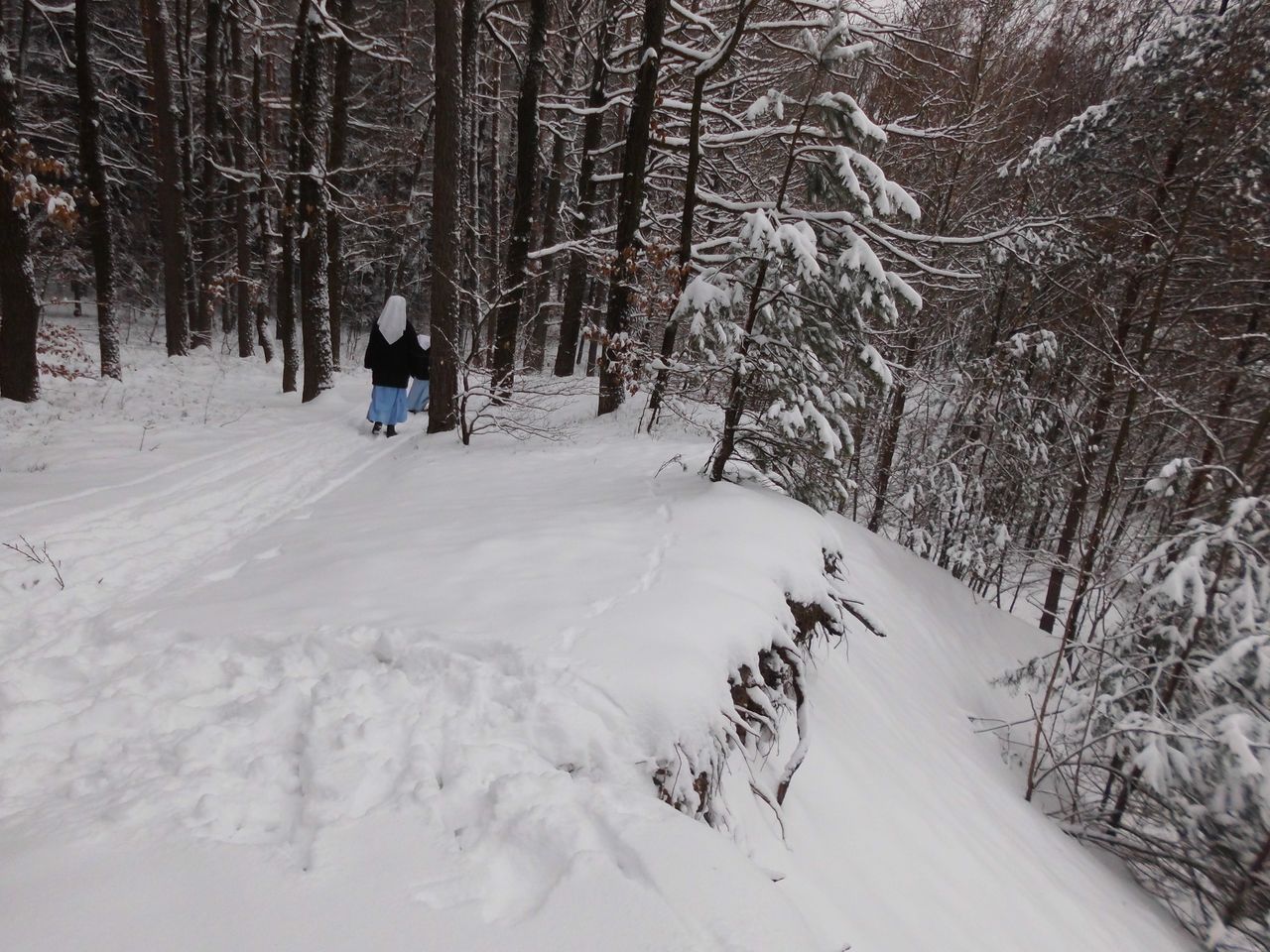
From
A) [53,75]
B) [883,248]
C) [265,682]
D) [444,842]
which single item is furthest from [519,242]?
[53,75]

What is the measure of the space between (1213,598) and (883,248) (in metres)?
6.14

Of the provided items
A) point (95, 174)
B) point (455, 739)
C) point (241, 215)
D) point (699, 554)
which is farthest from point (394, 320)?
point (241, 215)

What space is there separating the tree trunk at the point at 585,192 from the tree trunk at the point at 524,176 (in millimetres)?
880

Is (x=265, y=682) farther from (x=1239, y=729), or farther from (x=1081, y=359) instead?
(x=1081, y=359)

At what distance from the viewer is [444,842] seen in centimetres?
209

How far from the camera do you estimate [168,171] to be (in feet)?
40.5

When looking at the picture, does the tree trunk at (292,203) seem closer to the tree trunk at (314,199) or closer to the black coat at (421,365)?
the tree trunk at (314,199)

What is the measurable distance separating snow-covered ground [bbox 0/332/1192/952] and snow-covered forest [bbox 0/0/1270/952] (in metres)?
0.02

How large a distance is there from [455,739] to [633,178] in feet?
27.6

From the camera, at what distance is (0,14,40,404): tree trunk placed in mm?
7668

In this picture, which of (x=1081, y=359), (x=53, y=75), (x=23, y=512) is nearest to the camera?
(x=23, y=512)

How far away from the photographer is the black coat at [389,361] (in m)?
9.12

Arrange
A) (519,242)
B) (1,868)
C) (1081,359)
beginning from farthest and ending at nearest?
(1081,359) < (519,242) < (1,868)

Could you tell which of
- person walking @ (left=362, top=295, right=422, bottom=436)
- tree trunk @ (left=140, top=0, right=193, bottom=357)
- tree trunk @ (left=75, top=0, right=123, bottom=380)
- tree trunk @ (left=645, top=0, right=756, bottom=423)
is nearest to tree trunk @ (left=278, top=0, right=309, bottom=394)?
tree trunk @ (left=140, top=0, right=193, bottom=357)
